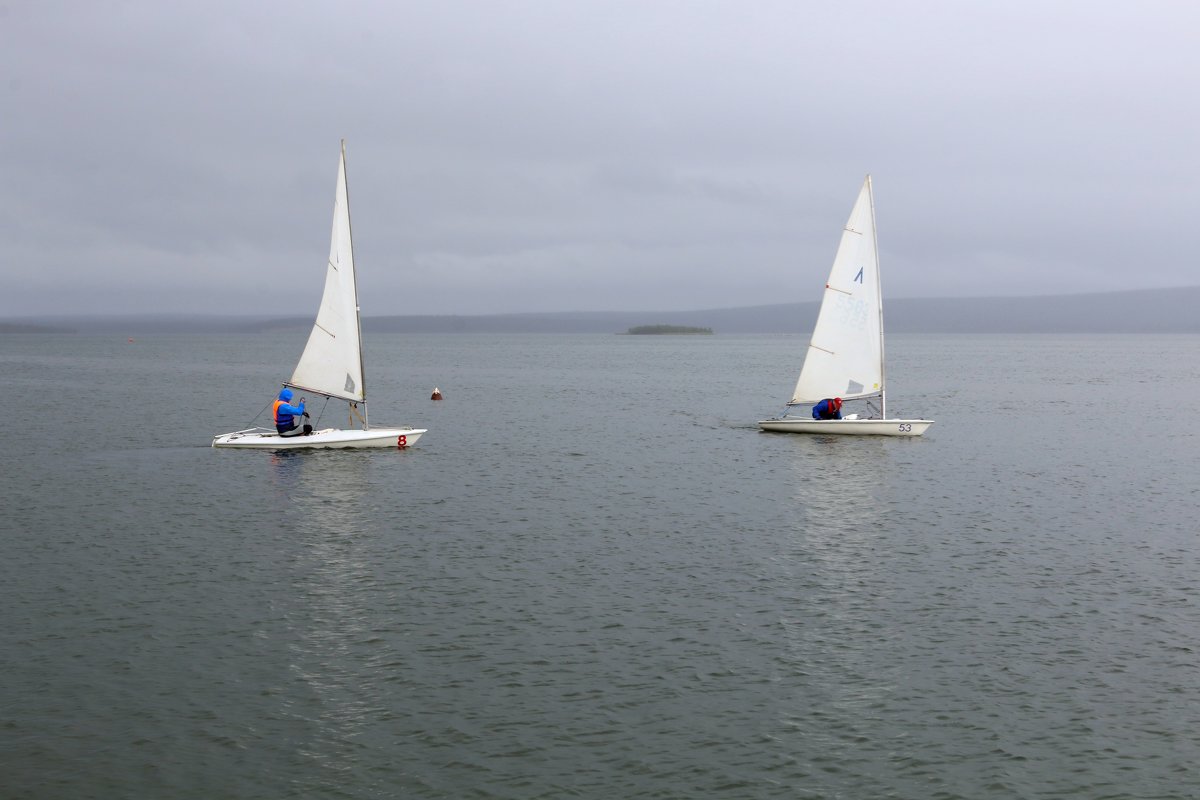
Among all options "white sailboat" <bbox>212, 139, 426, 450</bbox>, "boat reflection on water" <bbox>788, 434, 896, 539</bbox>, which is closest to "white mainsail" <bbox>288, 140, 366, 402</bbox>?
"white sailboat" <bbox>212, 139, 426, 450</bbox>

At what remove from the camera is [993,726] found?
18.2 metres

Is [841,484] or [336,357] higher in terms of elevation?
[336,357]

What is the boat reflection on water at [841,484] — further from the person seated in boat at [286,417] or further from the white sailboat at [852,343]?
the person seated in boat at [286,417]

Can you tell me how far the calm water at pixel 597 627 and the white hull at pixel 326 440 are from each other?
2.62ft

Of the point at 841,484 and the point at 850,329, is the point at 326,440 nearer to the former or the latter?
the point at 841,484

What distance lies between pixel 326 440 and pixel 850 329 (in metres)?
25.3

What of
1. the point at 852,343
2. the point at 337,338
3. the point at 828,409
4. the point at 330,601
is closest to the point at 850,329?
the point at 852,343

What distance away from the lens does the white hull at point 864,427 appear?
54625mm

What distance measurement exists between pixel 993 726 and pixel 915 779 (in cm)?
252

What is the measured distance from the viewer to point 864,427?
180ft

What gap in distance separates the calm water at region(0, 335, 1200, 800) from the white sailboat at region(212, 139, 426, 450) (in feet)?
3.57

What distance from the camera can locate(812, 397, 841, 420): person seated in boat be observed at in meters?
55.7

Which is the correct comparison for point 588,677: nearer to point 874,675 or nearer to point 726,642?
point 726,642

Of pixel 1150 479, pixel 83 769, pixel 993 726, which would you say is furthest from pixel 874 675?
pixel 1150 479
